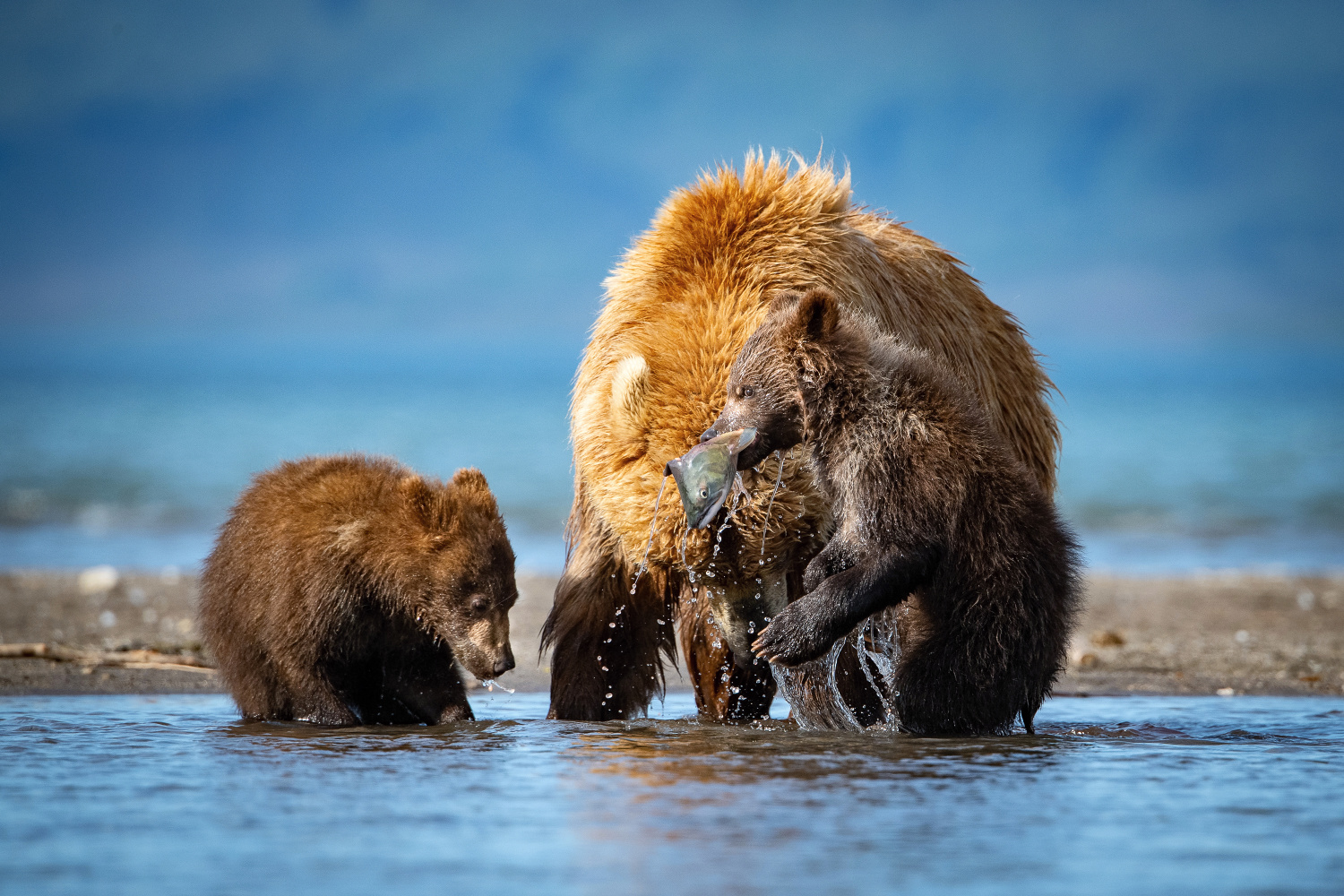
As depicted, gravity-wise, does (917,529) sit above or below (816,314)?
below

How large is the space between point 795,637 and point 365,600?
Result: 1.94 m

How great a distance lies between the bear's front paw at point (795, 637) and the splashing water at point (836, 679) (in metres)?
0.51

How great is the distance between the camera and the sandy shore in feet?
26.2

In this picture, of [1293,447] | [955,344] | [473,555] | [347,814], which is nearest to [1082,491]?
[1293,447]

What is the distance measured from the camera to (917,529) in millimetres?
5531

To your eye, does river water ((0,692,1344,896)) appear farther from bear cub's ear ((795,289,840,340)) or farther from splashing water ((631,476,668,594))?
bear cub's ear ((795,289,840,340))

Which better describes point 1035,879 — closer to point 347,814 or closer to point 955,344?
point 347,814

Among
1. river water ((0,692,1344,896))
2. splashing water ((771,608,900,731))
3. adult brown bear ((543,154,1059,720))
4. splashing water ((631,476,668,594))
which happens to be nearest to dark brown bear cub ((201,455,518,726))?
river water ((0,692,1344,896))

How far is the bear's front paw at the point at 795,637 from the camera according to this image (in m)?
5.47

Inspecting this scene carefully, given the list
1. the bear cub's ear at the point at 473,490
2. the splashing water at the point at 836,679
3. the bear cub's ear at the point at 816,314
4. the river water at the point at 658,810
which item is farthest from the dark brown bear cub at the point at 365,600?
the bear cub's ear at the point at 816,314

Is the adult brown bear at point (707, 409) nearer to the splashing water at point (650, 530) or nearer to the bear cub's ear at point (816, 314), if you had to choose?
the splashing water at point (650, 530)

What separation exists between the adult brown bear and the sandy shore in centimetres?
164

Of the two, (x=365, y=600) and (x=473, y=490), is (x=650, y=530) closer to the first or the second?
(x=473, y=490)

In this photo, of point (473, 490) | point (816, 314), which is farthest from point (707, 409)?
point (473, 490)
